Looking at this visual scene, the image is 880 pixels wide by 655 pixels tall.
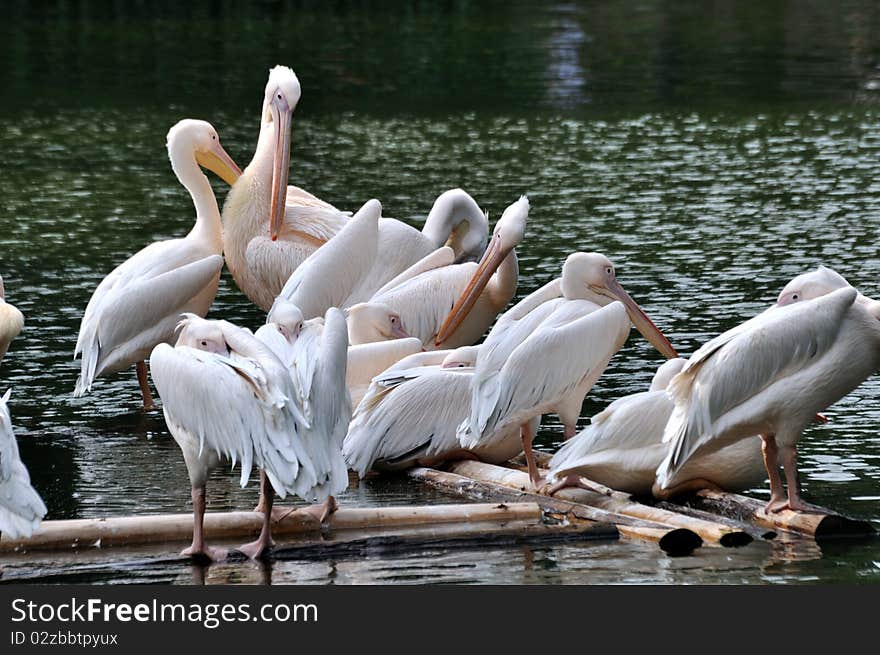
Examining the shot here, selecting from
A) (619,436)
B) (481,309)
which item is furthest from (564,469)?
(481,309)

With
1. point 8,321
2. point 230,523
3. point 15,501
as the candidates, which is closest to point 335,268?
point 8,321

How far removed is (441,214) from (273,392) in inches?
142

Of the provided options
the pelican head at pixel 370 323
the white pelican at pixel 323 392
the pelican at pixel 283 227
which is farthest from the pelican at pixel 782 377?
the pelican at pixel 283 227

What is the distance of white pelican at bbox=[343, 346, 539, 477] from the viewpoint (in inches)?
271

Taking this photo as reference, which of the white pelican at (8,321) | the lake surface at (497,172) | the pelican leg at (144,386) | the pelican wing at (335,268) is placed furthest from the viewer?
the pelican leg at (144,386)

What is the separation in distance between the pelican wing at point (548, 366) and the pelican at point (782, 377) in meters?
0.67

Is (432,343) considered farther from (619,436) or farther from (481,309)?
(619,436)

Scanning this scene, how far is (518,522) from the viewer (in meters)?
6.03

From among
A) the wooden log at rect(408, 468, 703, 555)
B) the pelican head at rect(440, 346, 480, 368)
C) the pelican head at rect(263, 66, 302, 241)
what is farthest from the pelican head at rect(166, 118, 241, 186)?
the wooden log at rect(408, 468, 703, 555)

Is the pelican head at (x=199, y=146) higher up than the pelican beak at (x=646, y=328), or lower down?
higher up

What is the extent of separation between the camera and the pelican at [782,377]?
19.6 feet

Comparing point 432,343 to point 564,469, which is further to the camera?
point 432,343

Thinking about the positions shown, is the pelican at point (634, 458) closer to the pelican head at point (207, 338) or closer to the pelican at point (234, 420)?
the pelican at point (234, 420)

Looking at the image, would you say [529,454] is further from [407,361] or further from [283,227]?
[283,227]
